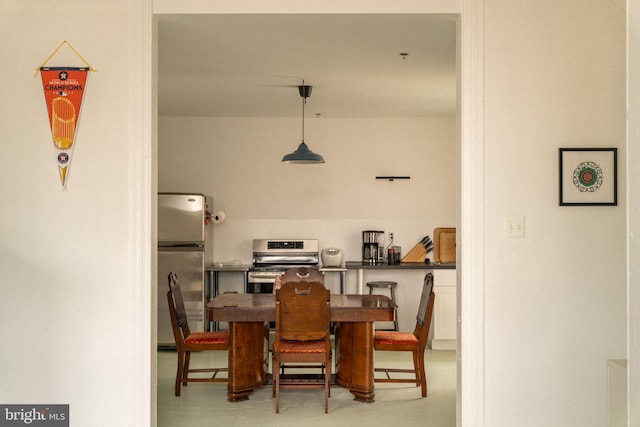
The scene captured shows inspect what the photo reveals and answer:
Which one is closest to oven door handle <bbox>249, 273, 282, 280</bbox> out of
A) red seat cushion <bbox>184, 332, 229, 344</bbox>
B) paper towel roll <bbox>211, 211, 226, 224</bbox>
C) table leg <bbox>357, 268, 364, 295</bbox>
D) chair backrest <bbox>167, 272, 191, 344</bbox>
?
paper towel roll <bbox>211, 211, 226, 224</bbox>

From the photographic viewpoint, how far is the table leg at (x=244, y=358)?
15.9 ft

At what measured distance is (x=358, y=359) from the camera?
4.88 m

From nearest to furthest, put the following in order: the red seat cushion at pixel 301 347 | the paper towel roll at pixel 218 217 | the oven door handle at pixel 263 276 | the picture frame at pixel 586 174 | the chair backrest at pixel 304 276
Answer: the picture frame at pixel 586 174 < the red seat cushion at pixel 301 347 < the chair backrest at pixel 304 276 < the oven door handle at pixel 263 276 < the paper towel roll at pixel 218 217

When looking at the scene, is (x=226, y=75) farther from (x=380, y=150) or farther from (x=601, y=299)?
(x=601, y=299)

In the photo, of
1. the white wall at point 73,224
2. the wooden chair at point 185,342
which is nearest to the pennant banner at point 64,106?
the white wall at point 73,224

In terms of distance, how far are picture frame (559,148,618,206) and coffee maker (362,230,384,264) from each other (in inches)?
161

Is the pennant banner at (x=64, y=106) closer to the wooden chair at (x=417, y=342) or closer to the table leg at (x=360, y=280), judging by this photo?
the wooden chair at (x=417, y=342)

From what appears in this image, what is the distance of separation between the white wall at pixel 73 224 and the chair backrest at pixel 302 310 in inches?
49.1

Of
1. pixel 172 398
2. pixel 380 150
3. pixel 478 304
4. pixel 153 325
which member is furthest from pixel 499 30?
pixel 380 150

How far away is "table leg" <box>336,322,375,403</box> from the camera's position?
15.9 ft

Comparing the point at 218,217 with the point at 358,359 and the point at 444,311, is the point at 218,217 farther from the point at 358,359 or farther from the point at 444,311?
the point at 358,359

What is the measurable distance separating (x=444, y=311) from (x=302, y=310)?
2760 mm

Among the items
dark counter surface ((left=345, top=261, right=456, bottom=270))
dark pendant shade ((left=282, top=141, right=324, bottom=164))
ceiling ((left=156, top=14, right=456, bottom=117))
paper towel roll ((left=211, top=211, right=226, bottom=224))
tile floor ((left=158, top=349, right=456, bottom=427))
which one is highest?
ceiling ((left=156, top=14, right=456, bottom=117))

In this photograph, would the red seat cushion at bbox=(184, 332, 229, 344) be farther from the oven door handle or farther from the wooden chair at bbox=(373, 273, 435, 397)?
the oven door handle
